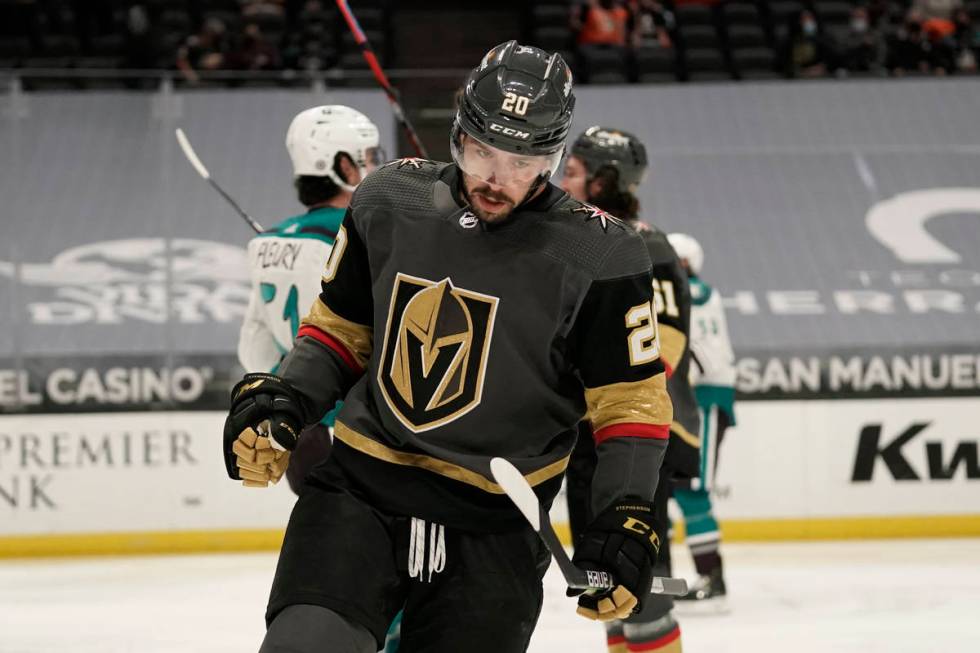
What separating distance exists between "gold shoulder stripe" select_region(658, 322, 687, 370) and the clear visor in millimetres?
1502

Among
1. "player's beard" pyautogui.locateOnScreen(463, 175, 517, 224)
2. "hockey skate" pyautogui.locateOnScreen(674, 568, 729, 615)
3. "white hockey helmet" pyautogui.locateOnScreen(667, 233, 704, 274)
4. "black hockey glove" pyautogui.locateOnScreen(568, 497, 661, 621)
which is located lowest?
"hockey skate" pyautogui.locateOnScreen(674, 568, 729, 615)

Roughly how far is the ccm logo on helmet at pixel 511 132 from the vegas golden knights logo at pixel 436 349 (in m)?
0.24

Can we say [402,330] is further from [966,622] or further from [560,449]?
[966,622]

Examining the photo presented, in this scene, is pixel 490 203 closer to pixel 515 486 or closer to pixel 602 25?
pixel 515 486

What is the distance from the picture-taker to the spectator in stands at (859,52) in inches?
385

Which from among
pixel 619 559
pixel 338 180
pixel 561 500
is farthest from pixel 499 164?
pixel 561 500

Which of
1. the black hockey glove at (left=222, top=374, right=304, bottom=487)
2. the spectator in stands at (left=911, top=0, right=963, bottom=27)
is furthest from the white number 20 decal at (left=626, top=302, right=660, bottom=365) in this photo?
the spectator in stands at (left=911, top=0, right=963, bottom=27)

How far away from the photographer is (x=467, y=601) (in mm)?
2193

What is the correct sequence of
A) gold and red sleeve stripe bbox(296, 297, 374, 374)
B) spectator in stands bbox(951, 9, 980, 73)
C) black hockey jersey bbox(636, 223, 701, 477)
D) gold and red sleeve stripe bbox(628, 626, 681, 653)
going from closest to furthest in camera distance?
gold and red sleeve stripe bbox(296, 297, 374, 374), gold and red sleeve stripe bbox(628, 626, 681, 653), black hockey jersey bbox(636, 223, 701, 477), spectator in stands bbox(951, 9, 980, 73)

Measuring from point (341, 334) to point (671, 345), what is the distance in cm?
151

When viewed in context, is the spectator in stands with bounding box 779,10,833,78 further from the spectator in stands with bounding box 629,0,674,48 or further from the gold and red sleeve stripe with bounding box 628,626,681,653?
the gold and red sleeve stripe with bounding box 628,626,681,653

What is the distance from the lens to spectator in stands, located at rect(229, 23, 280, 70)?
9141mm

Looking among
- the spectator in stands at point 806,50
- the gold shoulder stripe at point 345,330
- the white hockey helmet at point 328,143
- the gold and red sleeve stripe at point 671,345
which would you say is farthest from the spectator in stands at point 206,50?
the gold shoulder stripe at point 345,330

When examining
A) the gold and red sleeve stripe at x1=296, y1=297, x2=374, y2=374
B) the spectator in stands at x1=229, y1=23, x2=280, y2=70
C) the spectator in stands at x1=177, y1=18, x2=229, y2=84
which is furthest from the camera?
the spectator in stands at x1=177, y1=18, x2=229, y2=84
